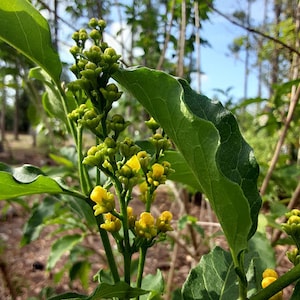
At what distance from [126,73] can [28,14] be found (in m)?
0.18

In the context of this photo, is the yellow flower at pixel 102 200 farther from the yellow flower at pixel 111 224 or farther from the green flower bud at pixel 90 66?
the green flower bud at pixel 90 66

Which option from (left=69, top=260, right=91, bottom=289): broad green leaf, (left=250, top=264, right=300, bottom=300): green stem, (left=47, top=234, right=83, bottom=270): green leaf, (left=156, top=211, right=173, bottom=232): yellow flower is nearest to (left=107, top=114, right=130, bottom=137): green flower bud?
(left=156, top=211, right=173, bottom=232): yellow flower

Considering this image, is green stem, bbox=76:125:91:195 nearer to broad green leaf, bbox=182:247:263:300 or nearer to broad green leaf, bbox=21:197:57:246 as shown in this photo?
broad green leaf, bbox=182:247:263:300

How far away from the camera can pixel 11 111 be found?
64.0 ft

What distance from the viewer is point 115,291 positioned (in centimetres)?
44

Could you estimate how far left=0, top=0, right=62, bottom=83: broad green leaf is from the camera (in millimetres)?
481

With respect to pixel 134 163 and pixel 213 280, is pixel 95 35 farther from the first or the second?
pixel 213 280

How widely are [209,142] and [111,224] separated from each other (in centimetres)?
15

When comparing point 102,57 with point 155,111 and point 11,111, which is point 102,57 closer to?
point 155,111

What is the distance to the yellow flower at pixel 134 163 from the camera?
460 mm

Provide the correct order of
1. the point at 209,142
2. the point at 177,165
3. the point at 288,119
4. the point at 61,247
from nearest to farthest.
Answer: the point at 209,142
the point at 177,165
the point at 288,119
the point at 61,247

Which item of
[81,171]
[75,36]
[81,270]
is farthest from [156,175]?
[81,270]

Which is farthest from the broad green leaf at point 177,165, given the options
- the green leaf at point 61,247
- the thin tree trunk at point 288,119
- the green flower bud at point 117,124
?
the green leaf at point 61,247

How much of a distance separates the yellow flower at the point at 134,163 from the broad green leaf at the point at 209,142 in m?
0.07
